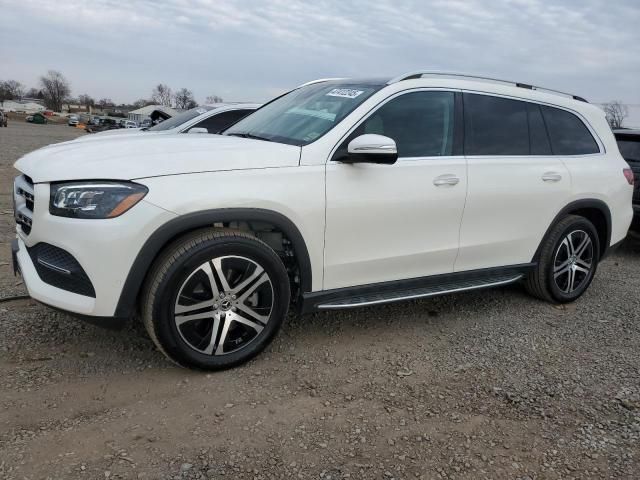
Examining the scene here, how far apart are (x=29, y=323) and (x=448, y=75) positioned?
11.0 ft

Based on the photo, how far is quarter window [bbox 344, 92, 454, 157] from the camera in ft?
11.5

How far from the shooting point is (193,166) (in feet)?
9.34

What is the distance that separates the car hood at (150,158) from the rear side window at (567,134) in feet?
8.00

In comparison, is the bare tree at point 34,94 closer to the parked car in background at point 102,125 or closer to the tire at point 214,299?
the parked car in background at point 102,125

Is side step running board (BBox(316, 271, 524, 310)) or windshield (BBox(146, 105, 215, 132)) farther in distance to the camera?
windshield (BBox(146, 105, 215, 132))

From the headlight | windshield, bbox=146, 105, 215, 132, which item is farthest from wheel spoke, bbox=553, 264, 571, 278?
windshield, bbox=146, 105, 215, 132

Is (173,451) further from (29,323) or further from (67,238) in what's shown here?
(29,323)

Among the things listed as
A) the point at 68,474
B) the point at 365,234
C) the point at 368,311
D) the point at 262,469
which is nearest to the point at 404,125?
the point at 365,234

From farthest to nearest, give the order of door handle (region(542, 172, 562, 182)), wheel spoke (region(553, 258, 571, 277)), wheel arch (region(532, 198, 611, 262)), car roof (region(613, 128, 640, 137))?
car roof (region(613, 128, 640, 137)) → wheel spoke (region(553, 258, 571, 277)) → wheel arch (region(532, 198, 611, 262)) → door handle (region(542, 172, 562, 182))

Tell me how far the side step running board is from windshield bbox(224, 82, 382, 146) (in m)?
1.03

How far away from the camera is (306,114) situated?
368 cm

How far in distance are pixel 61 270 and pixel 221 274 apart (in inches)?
31.7

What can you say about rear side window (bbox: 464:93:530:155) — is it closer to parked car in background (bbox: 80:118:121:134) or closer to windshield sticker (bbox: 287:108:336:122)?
windshield sticker (bbox: 287:108:336:122)

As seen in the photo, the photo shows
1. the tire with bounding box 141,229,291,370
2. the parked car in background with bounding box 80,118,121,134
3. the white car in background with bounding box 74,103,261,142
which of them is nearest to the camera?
the tire with bounding box 141,229,291,370
